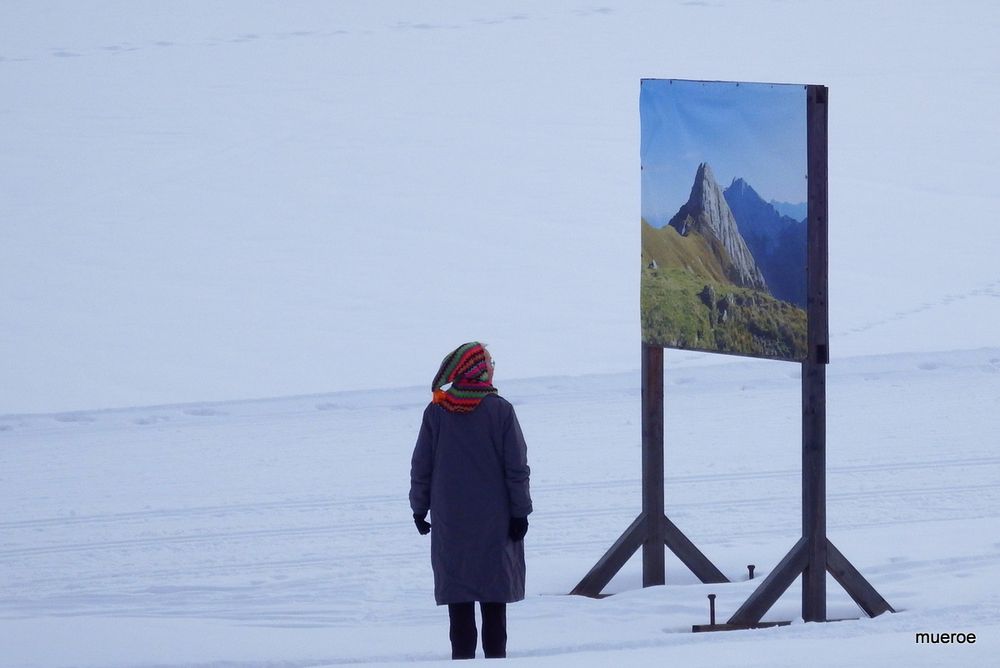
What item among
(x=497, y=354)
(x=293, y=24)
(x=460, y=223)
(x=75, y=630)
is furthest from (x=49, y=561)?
Result: (x=293, y=24)

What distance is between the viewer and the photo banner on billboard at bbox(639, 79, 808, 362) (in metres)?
6.05

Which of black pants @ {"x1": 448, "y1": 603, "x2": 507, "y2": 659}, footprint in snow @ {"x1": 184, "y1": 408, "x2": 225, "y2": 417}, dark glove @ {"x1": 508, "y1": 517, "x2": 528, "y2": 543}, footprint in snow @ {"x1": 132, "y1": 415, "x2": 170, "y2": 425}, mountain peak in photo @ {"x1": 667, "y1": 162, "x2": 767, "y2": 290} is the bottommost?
black pants @ {"x1": 448, "y1": 603, "x2": 507, "y2": 659}

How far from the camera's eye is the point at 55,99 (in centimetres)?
1998

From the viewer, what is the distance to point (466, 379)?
5246mm

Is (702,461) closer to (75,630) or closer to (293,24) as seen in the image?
(75,630)

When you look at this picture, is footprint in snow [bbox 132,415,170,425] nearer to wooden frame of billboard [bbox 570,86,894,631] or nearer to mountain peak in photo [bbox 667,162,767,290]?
mountain peak in photo [bbox 667,162,767,290]

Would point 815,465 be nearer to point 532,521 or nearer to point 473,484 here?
point 473,484

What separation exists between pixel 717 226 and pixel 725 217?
0.06 meters

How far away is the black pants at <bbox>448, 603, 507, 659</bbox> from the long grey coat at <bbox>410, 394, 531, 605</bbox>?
0.08 metres

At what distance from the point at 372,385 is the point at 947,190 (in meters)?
8.77

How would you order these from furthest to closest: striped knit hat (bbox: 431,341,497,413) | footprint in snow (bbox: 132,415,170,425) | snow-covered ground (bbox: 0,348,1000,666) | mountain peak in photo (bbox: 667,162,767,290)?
footprint in snow (bbox: 132,415,170,425) → mountain peak in photo (bbox: 667,162,767,290) → snow-covered ground (bbox: 0,348,1000,666) → striped knit hat (bbox: 431,341,497,413)

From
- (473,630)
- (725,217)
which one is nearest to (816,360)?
(725,217)

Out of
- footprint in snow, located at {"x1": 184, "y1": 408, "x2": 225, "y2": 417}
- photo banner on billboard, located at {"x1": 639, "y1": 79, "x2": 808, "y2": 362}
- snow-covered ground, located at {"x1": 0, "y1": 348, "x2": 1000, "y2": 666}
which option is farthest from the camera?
footprint in snow, located at {"x1": 184, "y1": 408, "x2": 225, "y2": 417}

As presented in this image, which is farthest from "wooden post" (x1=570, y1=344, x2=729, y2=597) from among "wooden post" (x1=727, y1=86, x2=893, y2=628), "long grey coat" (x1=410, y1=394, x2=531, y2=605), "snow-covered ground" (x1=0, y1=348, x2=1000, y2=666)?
"long grey coat" (x1=410, y1=394, x2=531, y2=605)
